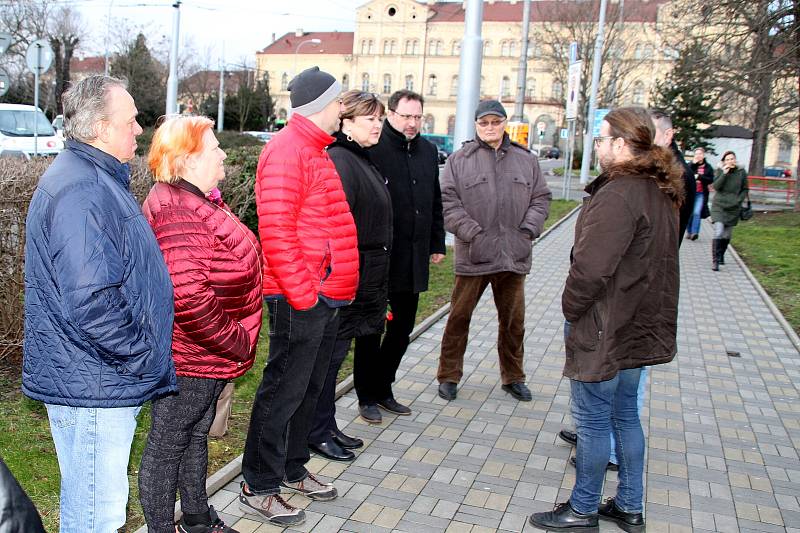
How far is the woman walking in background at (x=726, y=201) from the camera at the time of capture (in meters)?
11.9

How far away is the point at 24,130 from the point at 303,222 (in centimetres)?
2036

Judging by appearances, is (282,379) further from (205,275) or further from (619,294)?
(619,294)

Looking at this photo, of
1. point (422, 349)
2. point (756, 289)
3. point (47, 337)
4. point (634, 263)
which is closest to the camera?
point (47, 337)

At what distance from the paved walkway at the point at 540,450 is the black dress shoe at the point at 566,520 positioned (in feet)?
0.27

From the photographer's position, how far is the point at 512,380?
573cm

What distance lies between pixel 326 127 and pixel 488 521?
2.10m

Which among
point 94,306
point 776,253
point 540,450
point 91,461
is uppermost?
point 94,306

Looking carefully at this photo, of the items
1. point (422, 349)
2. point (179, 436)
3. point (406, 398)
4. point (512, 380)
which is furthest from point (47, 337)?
point (422, 349)

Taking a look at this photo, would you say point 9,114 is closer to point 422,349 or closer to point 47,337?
point 422,349

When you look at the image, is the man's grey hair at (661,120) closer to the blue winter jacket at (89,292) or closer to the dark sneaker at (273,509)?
the dark sneaker at (273,509)

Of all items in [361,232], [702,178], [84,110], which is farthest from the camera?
[702,178]

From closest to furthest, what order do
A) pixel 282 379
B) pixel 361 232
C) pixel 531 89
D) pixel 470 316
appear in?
1. pixel 282 379
2. pixel 361 232
3. pixel 470 316
4. pixel 531 89

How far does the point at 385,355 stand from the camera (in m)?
5.06

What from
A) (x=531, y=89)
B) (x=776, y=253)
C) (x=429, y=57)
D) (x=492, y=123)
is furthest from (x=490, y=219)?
(x=429, y=57)
